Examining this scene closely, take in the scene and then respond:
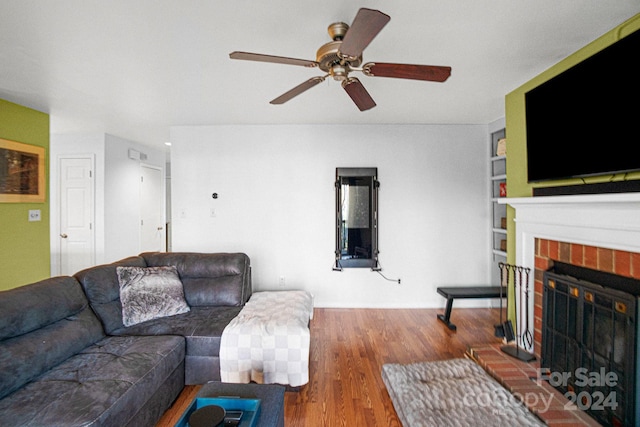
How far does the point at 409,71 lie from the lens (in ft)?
5.31

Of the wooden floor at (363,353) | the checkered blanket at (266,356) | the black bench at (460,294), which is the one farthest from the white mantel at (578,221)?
the checkered blanket at (266,356)

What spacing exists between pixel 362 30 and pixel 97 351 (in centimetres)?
240

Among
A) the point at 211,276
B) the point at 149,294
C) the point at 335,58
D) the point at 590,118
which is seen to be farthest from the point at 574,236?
the point at 149,294

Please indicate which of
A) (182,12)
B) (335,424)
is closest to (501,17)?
(182,12)

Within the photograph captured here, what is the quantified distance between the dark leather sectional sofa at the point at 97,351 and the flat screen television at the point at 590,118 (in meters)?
2.81

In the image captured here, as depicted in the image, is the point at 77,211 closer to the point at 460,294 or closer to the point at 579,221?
the point at 460,294

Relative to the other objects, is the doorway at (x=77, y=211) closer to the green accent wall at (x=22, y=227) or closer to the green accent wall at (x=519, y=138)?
the green accent wall at (x=22, y=227)

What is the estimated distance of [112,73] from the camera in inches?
94.3

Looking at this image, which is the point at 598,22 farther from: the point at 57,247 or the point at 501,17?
the point at 57,247

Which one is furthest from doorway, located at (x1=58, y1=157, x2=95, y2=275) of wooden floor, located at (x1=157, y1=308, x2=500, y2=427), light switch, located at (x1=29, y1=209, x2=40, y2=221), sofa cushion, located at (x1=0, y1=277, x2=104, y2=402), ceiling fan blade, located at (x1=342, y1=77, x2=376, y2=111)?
ceiling fan blade, located at (x1=342, y1=77, x2=376, y2=111)

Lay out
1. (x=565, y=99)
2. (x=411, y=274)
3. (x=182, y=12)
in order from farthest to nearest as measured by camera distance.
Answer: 1. (x=411, y=274)
2. (x=565, y=99)
3. (x=182, y=12)

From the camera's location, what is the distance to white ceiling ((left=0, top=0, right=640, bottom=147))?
1.63 m

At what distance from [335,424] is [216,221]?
9.46 ft

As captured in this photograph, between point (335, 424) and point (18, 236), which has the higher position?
point (18, 236)
